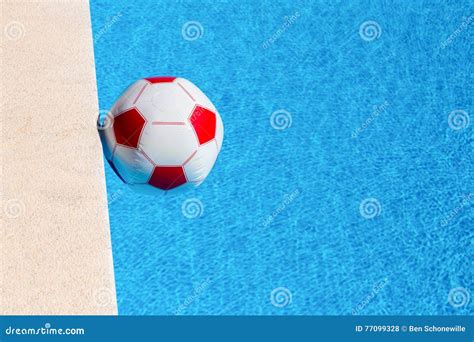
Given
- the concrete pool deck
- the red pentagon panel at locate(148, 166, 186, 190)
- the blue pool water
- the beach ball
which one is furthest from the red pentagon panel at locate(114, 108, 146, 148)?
the concrete pool deck

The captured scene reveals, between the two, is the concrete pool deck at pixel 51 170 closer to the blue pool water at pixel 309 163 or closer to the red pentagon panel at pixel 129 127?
the blue pool water at pixel 309 163

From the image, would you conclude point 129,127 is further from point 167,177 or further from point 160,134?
point 167,177

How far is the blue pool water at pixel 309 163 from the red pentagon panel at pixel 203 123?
0.95 m

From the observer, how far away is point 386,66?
722 centimetres

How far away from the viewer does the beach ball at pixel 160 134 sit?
15.0 feet

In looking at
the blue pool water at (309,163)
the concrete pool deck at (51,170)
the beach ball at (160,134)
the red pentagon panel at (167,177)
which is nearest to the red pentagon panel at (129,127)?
the beach ball at (160,134)

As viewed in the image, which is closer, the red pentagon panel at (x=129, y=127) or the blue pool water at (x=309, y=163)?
the red pentagon panel at (x=129, y=127)

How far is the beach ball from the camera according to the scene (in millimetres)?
4578

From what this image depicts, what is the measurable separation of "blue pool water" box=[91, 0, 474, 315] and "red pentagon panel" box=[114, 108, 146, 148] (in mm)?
1117

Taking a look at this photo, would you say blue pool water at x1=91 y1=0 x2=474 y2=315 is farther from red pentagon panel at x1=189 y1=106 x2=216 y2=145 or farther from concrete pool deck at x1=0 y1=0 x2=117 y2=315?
red pentagon panel at x1=189 y1=106 x2=216 y2=145

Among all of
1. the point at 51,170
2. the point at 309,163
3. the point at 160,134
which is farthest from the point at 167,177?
Result: the point at 309,163

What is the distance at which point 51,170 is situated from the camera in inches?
245
